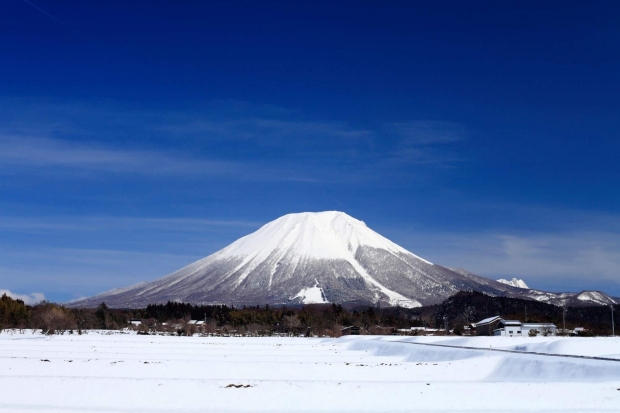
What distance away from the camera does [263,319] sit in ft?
398

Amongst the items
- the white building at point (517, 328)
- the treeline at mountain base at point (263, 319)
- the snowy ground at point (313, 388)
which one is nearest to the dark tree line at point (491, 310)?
the treeline at mountain base at point (263, 319)

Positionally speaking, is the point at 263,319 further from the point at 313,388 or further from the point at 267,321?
the point at 313,388

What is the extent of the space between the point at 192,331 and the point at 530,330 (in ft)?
158

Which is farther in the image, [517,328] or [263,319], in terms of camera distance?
[263,319]

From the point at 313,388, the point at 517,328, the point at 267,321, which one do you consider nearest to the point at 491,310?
the point at 267,321

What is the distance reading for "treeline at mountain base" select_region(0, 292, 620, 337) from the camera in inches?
3782

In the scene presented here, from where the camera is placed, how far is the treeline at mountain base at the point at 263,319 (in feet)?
315

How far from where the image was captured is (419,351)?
48.2 m

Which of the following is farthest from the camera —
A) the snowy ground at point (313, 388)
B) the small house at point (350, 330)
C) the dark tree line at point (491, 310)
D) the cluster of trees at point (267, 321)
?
the dark tree line at point (491, 310)

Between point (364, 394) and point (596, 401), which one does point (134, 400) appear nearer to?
point (364, 394)

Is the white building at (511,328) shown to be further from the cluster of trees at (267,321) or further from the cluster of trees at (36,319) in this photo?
the cluster of trees at (36,319)

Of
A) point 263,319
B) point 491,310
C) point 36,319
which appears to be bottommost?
point 36,319

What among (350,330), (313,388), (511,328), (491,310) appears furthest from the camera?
(491,310)

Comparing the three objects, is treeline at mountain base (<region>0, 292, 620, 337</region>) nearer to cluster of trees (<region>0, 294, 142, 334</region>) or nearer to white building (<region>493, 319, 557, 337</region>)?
cluster of trees (<region>0, 294, 142, 334</region>)
